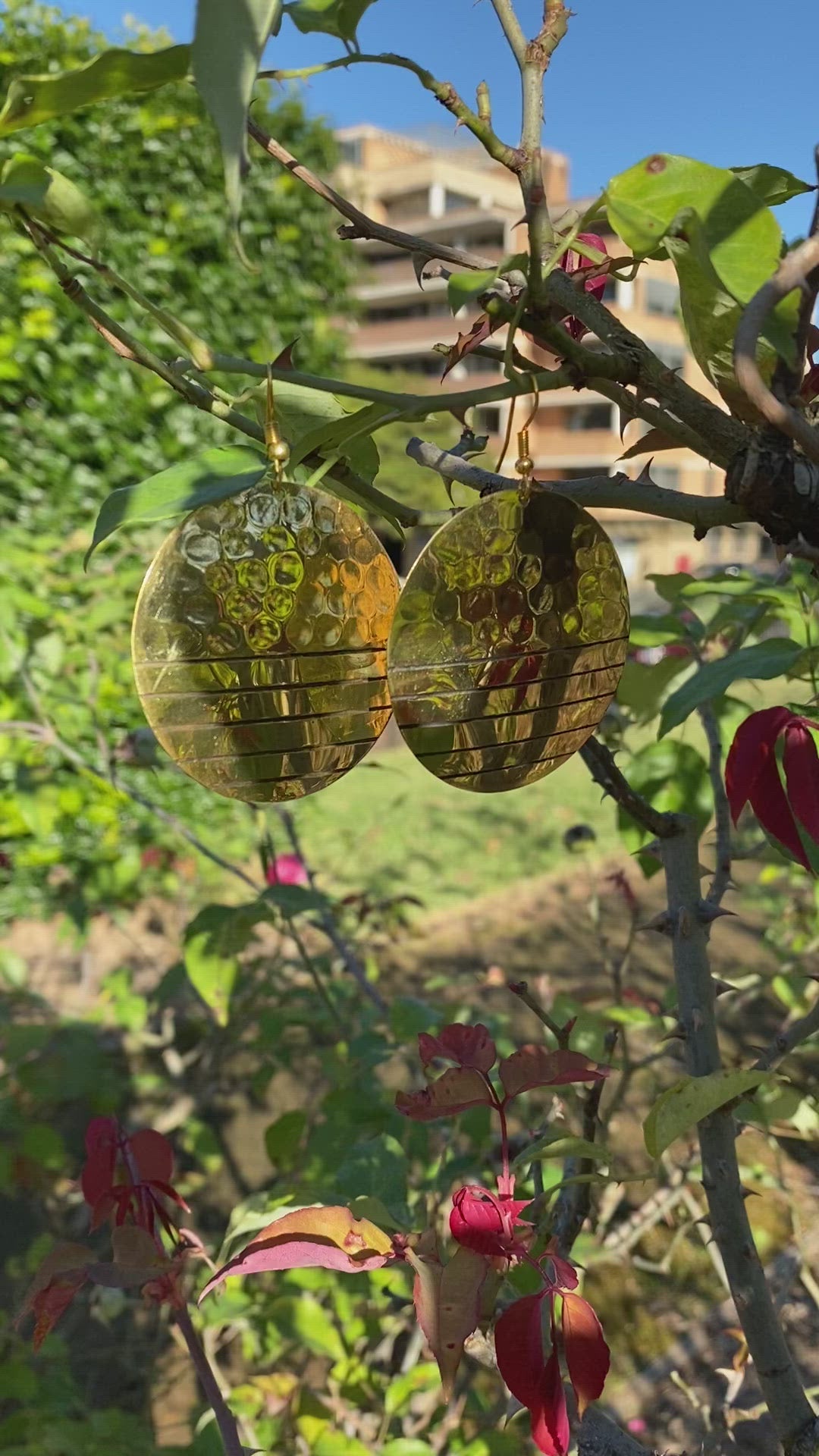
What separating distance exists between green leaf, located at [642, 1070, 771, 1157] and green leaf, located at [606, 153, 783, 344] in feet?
1.07

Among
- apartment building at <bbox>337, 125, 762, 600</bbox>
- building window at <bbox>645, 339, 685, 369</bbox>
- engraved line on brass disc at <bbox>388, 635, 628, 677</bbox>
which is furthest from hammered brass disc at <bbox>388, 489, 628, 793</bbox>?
building window at <bbox>645, 339, 685, 369</bbox>

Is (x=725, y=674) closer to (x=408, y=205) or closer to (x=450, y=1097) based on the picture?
(x=450, y=1097)

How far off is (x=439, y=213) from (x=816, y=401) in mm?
21750

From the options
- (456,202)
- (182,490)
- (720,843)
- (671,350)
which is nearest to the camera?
(182,490)

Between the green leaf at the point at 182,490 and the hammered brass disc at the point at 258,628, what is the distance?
55 mm

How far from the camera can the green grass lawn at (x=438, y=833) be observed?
303 centimetres

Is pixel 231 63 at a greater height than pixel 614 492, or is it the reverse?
pixel 231 63

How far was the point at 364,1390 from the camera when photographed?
100 centimetres

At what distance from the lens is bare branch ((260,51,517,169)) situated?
0.42 metres

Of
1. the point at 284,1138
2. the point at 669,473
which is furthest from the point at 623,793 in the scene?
the point at 669,473

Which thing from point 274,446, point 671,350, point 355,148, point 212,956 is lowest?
point 212,956

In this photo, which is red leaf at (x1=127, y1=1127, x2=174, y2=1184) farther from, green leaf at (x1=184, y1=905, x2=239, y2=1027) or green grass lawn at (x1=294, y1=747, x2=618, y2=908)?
green grass lawn at (x1=294, y1=747, x2=618, y2=908)

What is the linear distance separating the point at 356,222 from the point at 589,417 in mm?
18733

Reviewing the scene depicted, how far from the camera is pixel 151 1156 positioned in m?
0.68
